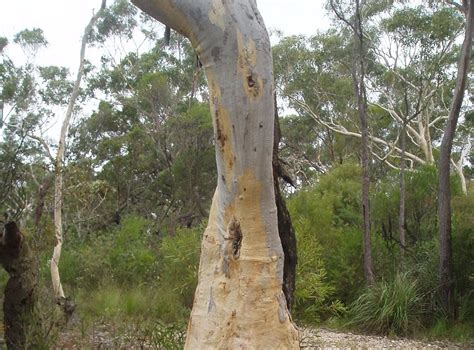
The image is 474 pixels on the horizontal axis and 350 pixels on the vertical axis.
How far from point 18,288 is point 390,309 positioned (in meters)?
5.96

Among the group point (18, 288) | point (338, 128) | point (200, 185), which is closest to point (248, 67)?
point (18, 288)

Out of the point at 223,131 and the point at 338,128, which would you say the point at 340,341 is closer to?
the point at 223,131

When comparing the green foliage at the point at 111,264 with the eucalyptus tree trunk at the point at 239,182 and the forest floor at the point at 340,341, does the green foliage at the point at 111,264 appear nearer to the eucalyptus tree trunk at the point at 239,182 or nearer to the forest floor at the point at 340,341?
the forest floor at the point at 340,341

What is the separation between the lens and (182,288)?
31.5 feet

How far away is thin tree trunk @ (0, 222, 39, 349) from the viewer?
4941 millimetres

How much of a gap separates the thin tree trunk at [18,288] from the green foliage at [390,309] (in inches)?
229

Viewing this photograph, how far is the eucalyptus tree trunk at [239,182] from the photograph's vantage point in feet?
10.4

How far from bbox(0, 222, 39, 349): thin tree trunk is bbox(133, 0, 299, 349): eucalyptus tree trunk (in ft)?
7.28

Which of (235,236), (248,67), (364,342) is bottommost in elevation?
(364,342)

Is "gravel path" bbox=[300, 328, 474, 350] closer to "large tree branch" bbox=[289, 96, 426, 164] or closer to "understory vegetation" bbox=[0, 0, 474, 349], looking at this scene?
"understory vegetation" bbox=[0, 0, 474, 349]

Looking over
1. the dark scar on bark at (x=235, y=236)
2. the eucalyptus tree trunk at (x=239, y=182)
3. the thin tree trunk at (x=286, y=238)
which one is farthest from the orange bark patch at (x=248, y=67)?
the thin tree trunk at (x=286, y=238)

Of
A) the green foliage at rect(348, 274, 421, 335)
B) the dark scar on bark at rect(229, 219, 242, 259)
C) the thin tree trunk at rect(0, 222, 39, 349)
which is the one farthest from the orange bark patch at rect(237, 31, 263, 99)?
the green foliage at rect(348, 274, 421, 335)

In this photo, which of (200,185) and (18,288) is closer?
(18,288)

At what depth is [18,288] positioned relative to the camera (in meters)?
5.04
